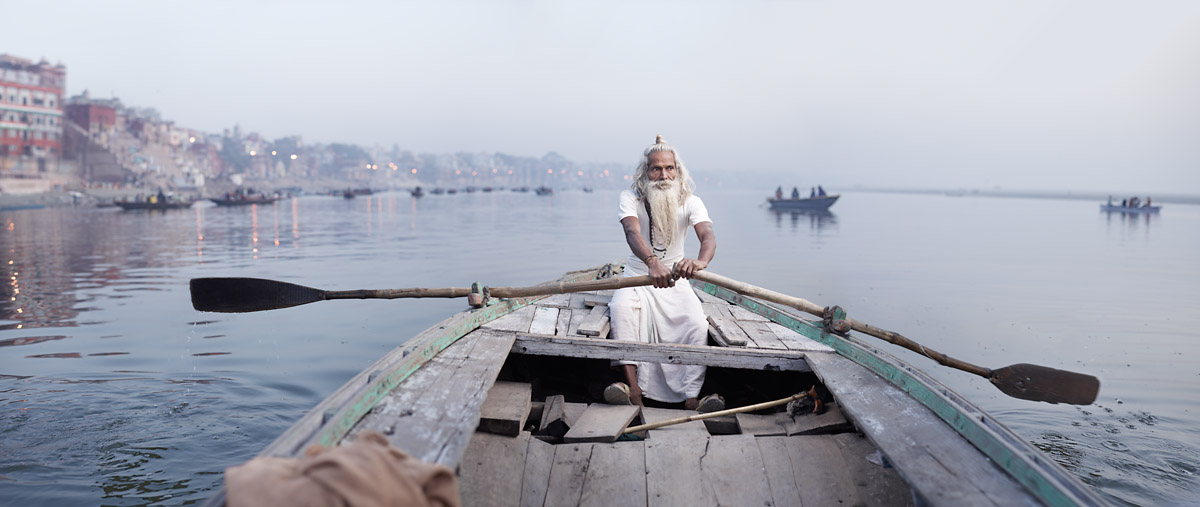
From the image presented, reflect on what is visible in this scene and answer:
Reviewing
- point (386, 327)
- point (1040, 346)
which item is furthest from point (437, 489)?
point (1040, 346)

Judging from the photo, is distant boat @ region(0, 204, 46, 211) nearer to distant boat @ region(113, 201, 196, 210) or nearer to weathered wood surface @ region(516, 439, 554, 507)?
A: distant boat @ region(113, 201, 196, 210)

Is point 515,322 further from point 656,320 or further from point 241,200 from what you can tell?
point 241,200

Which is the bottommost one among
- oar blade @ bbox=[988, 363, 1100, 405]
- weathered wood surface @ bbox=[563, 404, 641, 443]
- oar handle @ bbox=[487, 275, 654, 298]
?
weathered wood surface @ bbox=[563, 404, 641, 443]

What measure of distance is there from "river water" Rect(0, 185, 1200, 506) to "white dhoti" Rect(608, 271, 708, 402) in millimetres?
2838

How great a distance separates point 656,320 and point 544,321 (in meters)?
0.87

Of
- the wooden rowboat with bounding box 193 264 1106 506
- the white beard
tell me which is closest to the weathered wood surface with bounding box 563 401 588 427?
the wooden rowboat with bounding box 193 264 1106 506

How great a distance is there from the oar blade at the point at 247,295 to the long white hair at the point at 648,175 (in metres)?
2.43

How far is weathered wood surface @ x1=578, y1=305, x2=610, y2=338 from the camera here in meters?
4.45

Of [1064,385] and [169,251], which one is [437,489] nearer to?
[1064,385]

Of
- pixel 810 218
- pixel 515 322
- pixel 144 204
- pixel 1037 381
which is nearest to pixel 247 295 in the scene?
pixel 515 322

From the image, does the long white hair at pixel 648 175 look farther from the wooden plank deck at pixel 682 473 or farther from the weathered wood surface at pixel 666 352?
the wooden plank deck at pixel 682 473

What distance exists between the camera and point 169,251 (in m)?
18.7

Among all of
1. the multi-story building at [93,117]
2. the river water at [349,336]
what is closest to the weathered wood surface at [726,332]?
the river water at [349,336]

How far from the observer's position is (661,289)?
441 centimetres
